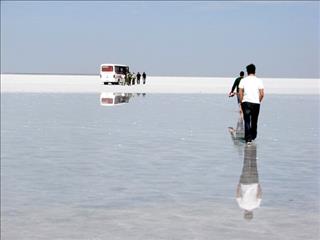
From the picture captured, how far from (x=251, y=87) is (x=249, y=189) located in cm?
635

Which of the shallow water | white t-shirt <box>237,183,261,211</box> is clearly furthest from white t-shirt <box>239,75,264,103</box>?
white t-shirt <box>237,183,261,211</box>

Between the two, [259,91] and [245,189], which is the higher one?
[259,91]

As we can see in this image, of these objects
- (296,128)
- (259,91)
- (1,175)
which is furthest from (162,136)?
(1,175)

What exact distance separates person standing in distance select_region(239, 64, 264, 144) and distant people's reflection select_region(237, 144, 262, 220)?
9.59ft

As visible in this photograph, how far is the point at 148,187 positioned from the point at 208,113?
16.3 m

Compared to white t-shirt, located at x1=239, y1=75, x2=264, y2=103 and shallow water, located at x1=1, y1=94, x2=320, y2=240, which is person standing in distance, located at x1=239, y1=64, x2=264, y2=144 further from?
shallow water, located at x1=1, y1=94, x2=320, y2=240

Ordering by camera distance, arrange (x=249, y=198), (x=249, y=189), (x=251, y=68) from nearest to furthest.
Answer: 1. (x=249, y=198)
2. (x=249, y=189)
3. (x=251, y=68)

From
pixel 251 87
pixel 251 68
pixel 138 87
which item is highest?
pixel 251 68

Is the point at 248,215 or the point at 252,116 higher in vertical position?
the point at 252,116

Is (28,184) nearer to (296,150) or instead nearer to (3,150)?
(3,150)

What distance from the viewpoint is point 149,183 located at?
29.1 feet

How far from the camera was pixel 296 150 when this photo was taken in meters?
13.2

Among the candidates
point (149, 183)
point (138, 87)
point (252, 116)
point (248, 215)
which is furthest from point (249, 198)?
point (138, 87)

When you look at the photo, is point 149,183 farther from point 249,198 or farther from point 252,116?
point 252,116
